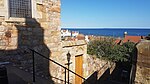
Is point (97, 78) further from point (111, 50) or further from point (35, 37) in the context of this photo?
point (35, 37)

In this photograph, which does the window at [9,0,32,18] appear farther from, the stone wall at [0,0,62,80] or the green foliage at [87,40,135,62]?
the green foliage at [87,40,135,62]

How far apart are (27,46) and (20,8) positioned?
4.26ft

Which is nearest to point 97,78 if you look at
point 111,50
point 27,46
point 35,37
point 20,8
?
point 111,50

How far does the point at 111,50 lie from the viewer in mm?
13492

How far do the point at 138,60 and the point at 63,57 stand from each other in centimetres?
629

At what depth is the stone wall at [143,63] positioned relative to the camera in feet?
7.45

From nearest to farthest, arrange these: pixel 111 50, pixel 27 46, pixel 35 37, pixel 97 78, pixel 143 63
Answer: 1. pixel 143 63
2. pixel 27 46
3. pixel 35 37
4. pixel 97 78
5. pixel 111 50

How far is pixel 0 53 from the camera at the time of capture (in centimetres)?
551

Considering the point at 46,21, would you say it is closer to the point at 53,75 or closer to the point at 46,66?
the point at 46,66

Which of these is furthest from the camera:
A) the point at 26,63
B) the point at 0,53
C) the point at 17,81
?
the point at 26,63

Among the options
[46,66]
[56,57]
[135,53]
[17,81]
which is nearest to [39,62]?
[46,66]

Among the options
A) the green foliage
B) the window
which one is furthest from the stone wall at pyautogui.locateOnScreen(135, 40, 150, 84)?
the green foliage

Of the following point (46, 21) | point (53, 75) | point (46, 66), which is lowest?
point (53, 75)

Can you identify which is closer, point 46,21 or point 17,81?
point 17,81
